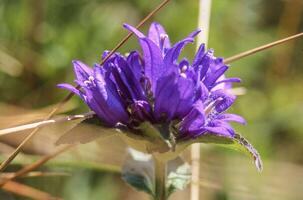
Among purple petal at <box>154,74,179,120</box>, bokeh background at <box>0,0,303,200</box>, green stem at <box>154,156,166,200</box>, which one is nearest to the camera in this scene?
purple petal at <box>154,74,179,120</box>

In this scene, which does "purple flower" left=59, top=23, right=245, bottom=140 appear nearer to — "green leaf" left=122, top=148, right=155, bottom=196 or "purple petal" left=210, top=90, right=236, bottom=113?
"purple petal" left=210, top=90, right=236, bottom=113

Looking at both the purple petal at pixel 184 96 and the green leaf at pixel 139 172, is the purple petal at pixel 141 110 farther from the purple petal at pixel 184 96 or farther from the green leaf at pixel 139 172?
the green leaf at pixel 139 172

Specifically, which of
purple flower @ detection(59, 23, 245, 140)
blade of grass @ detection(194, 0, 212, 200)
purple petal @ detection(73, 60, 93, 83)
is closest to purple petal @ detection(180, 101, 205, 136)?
purple flower @ detection(59, 23, 245, 140)

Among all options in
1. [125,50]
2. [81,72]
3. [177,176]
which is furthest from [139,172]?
[125,50]

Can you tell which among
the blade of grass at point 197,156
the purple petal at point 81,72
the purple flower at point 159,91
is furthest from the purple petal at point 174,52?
the blade of grass at point 197,156

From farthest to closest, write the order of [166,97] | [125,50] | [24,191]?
[125,50] → [24,191] → [166,97]

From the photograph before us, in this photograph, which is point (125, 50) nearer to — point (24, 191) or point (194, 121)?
point (24, 191)
